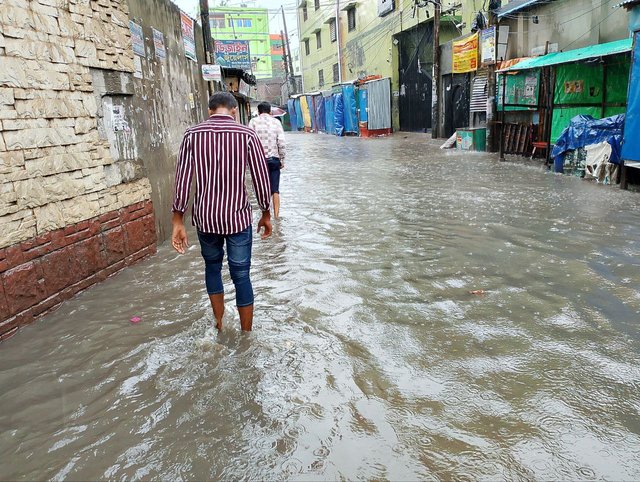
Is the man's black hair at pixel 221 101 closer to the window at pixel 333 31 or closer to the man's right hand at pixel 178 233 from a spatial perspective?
the man's right hand at pixel 178 233

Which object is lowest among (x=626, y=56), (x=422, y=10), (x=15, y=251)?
(x=15, y=251)

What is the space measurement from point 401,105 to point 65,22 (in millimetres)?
24190

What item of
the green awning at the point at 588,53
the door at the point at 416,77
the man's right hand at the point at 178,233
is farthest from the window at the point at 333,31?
the man's right hand at the point at 178,233

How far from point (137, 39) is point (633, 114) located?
7.31m

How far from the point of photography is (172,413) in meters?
2.78

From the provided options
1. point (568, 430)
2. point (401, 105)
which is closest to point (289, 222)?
point (568, 430)

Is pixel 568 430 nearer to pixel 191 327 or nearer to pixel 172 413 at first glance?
pixel 172 413

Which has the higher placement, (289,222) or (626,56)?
(626,56)

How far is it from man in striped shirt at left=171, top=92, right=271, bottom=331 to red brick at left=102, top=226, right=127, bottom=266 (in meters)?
1.73

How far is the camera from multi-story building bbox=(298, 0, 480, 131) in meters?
22.9

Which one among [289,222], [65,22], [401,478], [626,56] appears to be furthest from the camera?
[626,56]

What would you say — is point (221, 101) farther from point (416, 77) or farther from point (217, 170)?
point (416, 77)

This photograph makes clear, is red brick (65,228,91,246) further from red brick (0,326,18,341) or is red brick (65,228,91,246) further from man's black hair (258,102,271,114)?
man's black hair (258,102,271,114)

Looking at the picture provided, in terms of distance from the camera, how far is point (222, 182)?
3.43m
